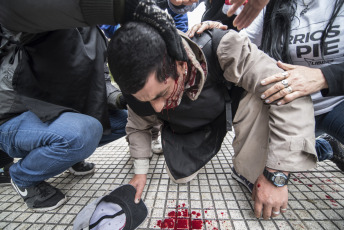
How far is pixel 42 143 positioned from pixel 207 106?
1061 millimetres

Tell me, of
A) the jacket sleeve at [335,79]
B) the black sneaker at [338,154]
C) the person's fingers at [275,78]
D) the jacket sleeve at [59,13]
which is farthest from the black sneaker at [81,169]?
the black sneaker at [338,154]

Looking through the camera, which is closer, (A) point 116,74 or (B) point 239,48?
(A) point 116,74

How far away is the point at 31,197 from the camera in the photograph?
3.76 ft

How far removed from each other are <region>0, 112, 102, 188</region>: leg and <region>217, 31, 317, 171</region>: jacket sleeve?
0.99 metres

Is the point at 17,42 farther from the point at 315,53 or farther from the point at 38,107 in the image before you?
the point at 315,53

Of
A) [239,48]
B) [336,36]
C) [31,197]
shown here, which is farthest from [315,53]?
[31,197]

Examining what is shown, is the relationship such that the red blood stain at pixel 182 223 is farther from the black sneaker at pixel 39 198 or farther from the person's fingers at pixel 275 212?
the black sneaker at pixel 39 198

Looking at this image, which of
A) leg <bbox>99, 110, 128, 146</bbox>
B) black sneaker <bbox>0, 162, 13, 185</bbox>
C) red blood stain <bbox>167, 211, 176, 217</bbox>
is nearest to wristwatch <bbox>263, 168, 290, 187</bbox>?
red blood stain <bbox>167, 211, 176, 217</bbox>

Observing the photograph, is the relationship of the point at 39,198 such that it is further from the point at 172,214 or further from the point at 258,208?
the point at 258,208

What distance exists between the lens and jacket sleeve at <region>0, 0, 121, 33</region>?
632 millimetres

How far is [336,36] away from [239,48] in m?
0.66

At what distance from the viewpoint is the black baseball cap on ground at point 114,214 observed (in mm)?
955

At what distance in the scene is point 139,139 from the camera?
4.40 feet

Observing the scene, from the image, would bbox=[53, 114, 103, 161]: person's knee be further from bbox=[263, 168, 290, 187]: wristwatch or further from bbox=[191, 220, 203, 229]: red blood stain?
bbox=[263, 168, 290, 187]: wristwatch
